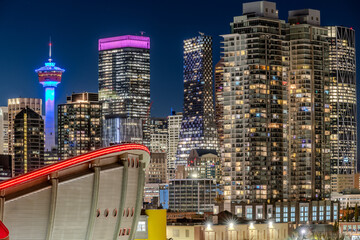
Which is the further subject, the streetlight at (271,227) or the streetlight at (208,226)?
the streetlight at (271,227)

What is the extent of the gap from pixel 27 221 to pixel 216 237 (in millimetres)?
53591

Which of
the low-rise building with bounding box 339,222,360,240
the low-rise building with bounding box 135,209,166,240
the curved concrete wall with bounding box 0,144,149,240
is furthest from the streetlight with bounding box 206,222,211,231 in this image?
the low-rise building with bounding box 339,222,360,240

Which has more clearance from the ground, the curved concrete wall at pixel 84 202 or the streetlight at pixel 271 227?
the curved concrete wall at pixel 84 202

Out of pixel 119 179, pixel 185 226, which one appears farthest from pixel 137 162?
pixel 185 226

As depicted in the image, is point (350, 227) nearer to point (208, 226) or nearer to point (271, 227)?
point (271, 227)

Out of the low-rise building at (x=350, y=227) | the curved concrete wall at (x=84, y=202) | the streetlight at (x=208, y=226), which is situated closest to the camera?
the curved concrete wall at (x=84, y=202)

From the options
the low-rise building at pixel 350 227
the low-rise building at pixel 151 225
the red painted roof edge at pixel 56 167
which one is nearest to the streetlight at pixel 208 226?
the low-rise building at pixel 151 225

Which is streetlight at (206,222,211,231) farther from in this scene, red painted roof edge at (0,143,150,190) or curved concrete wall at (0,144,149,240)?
red painted roof edge at (0,143,150,190)

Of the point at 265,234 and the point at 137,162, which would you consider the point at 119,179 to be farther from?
the point at 265,234

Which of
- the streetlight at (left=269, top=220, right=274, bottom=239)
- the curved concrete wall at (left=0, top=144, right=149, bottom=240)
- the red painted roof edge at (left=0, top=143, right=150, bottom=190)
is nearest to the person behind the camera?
the red painted roof edge at (left=0, top=143, right=150, bottom=190)

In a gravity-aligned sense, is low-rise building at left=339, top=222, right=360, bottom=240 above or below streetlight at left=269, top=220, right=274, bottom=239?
below

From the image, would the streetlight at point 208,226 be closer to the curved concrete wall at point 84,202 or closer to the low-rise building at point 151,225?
the low-rise building at point 151,225

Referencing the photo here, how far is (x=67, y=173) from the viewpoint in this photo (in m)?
57.9

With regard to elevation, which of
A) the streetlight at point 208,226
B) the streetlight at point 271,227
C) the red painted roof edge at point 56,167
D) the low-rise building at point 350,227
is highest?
the red painted roof edge at point 56,167
